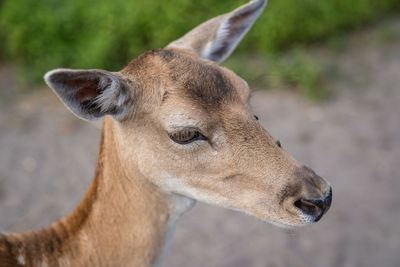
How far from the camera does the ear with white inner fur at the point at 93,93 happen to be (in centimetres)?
250

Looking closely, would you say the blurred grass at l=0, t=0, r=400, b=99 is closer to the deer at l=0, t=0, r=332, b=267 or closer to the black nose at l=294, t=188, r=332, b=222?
the deer at l=0, t=0, r=332, b=267

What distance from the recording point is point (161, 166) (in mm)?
2768

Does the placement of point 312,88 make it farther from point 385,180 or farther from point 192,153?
point 192,153

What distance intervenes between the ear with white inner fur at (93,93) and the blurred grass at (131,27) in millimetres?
4565

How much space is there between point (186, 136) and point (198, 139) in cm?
8

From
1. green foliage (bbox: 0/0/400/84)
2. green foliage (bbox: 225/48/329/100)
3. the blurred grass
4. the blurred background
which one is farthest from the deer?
green foliage (bbox: 0/0/400/84)

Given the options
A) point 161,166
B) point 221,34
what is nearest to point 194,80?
point 161,166

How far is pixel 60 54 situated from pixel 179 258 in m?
4.25

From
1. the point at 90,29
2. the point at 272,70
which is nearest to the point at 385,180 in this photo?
the point at 272,70

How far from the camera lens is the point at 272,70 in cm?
706

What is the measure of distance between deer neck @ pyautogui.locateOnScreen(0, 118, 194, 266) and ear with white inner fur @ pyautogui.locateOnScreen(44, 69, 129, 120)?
0.27m

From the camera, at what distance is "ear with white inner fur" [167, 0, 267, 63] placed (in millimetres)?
3299

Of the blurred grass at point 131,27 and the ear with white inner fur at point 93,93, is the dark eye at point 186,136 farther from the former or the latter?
the blurred grass at point 131,27

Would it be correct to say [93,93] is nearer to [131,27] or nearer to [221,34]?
[221,34]
